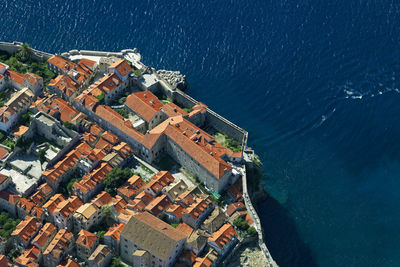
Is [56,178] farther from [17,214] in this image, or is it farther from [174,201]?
[174,201]

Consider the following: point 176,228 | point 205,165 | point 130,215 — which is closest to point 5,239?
point 130,215

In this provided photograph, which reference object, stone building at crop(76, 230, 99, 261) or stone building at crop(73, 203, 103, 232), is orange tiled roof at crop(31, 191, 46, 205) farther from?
stone building at crop(76, 230, 99, 261)

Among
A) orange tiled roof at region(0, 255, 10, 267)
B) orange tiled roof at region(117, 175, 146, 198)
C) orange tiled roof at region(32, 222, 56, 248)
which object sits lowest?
orange tiled roof at region(0, 255, 10, 267)

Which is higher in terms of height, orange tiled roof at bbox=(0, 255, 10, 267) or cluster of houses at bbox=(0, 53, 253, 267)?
cluster of houses at bbox=(0, 53, 253, 267)

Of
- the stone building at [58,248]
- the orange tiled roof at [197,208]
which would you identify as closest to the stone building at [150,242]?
the orange tiled roof at [197,208]

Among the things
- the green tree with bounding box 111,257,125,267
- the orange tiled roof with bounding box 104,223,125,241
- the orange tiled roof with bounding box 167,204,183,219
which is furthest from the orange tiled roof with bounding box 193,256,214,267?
the orange tiled roof with bounding box 104,223,125,241

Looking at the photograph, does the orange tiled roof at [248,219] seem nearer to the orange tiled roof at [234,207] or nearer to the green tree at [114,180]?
the orange tiled roof at [234,207]

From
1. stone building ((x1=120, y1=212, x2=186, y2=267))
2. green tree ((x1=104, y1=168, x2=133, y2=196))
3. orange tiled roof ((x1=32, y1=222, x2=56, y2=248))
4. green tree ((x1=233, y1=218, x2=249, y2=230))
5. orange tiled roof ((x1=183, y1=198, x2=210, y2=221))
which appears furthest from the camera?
green tree ((x1=104, y1=168, x2=133, y2=196))

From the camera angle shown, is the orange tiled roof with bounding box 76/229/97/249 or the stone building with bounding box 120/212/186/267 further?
the orange tiled roof with bounding box 76/229/97/249
